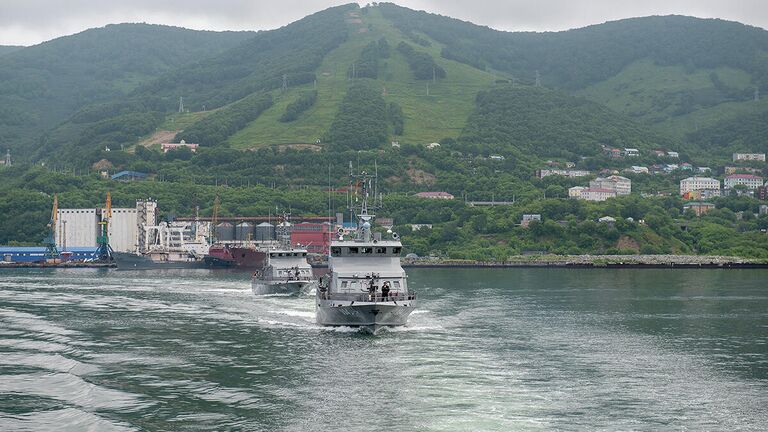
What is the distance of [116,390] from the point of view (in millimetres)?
53219

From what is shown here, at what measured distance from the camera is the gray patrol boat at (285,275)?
11625 cm

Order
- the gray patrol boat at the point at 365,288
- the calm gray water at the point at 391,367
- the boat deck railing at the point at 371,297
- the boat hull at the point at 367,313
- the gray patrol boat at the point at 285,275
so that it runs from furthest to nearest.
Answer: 1. the gray patrol boat at the point at 285,275
2. the boat deck railing at the point at 371,297
3. the gray patrol boat at the point at 365,288
4. the boat hull at the point at 367,313
5. the calm gray water at the point at 391,367

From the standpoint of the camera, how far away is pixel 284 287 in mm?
116062

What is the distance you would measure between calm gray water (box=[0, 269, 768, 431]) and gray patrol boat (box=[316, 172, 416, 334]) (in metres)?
1.42

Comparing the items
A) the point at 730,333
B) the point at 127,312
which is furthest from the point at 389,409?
the point at 127,312

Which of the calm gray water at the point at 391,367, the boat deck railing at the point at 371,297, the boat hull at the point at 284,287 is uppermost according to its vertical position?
the boat deck railing at the point at 371,297

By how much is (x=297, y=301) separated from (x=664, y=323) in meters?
39.7

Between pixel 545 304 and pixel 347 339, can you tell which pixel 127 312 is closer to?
pixel 347 339

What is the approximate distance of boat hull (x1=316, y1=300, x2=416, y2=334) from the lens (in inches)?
2904

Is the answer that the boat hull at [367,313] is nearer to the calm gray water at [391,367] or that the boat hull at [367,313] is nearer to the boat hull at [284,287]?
the calm gray water at [391,367]

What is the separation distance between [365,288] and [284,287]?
40349 mm

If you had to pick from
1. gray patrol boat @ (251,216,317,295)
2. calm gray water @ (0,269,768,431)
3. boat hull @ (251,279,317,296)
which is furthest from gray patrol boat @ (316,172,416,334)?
gray patrol boat @ (251,216,317,295)

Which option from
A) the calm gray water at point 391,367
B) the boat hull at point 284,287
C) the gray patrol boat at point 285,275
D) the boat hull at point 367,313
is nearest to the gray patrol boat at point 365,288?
the boat hull at point 367,313

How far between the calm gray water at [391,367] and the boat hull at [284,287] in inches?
386
